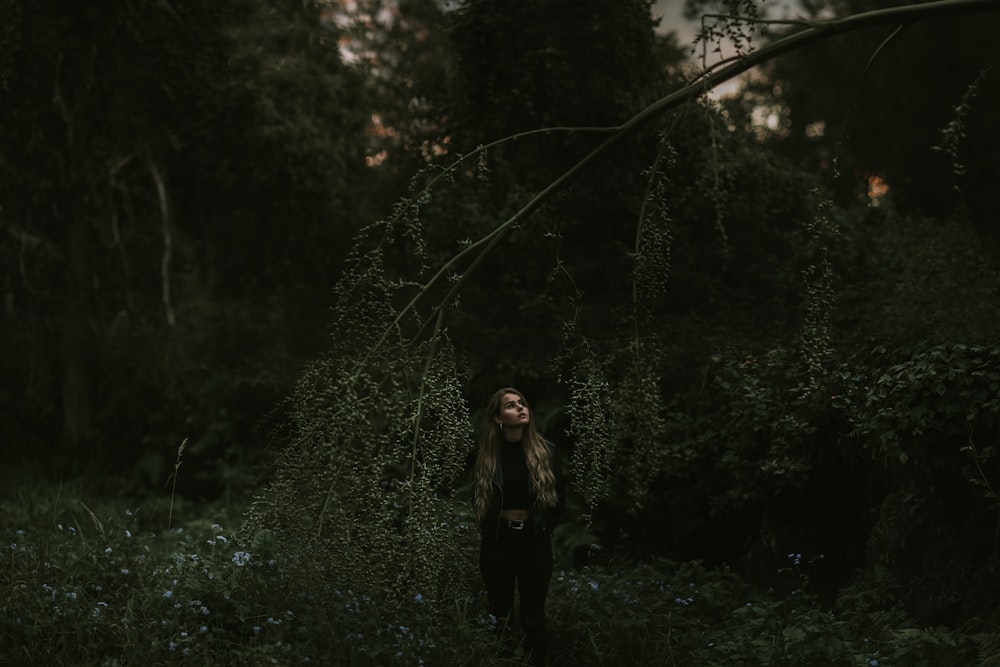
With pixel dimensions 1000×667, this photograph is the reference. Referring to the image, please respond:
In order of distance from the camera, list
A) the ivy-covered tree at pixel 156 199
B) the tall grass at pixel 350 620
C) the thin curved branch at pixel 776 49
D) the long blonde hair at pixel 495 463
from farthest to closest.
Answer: the ivy-covered tree at pixel 156 199 < the long blonde hair at pixel 495 463 < the tall grass at pixel 350 620 < the thin curved branch at pixel 776 49

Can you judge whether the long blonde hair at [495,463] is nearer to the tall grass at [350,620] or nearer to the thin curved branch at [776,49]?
the tall grass at [350,620]

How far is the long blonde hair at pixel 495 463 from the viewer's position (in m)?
6.43

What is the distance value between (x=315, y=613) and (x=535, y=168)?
645 cm

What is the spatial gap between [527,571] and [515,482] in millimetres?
534

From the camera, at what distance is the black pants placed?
6500mm

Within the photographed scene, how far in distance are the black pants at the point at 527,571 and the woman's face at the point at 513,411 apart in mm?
633

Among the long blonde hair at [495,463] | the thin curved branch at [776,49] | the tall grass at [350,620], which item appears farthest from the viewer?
the long blonde hair at [495,463]

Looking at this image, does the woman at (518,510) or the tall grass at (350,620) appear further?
the woman at (518,510)

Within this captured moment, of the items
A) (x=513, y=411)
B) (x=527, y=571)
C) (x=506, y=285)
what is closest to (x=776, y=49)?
(x=513, y=411)

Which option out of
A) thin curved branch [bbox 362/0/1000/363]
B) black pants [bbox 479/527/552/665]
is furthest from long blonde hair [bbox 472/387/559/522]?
thin curved branch [bbox 362/0/1000/363]

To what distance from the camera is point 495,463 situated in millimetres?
6512

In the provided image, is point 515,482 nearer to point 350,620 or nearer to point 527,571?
point 527,571

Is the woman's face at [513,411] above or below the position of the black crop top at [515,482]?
above

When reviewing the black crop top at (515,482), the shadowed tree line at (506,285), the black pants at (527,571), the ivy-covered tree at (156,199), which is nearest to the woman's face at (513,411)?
the black crop top at (515,482)
